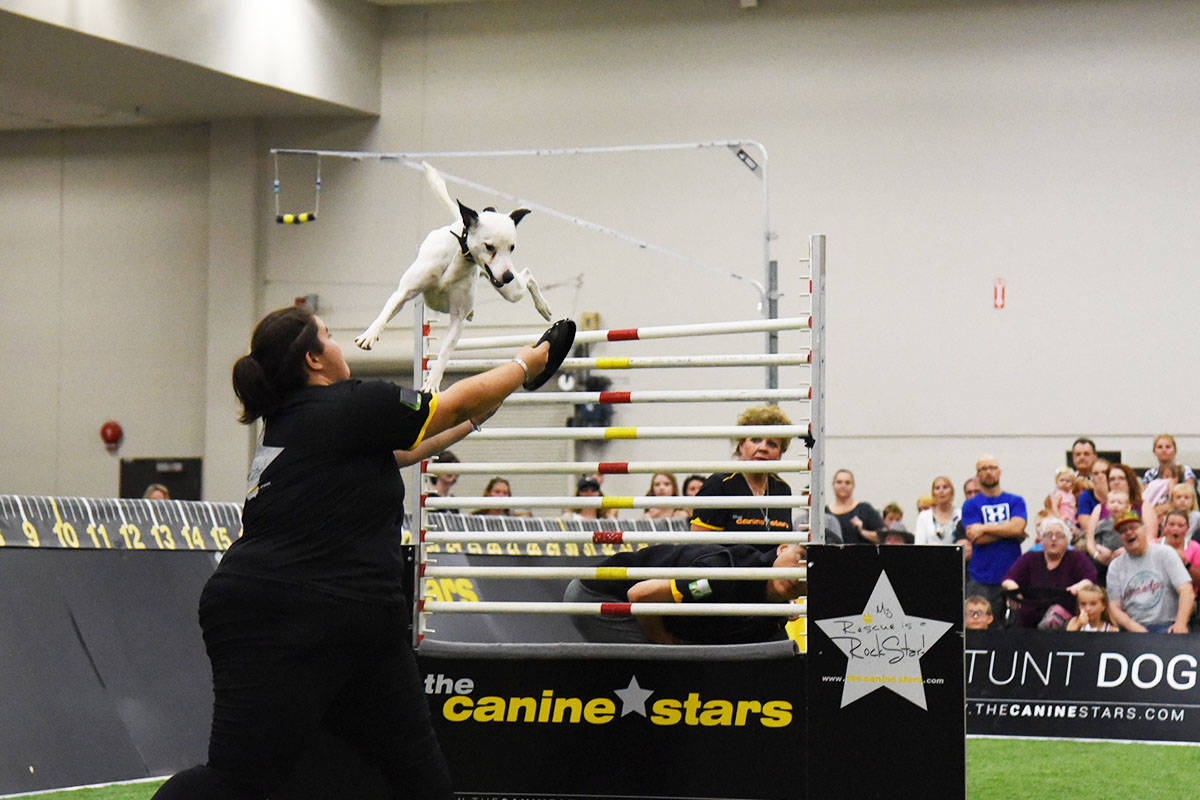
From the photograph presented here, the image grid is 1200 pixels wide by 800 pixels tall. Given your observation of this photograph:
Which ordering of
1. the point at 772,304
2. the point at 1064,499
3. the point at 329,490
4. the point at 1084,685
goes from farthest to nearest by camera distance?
the point at 772,304 < the point at 1064,499 < the point at 1084,685 < the point at 329,490

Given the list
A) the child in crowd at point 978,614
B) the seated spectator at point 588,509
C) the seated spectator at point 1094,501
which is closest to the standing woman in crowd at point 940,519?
the seated spectator at point 1094,501

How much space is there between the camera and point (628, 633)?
6.20 meters

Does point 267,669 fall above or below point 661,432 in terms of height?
below

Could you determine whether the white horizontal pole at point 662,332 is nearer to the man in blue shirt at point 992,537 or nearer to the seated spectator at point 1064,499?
the man in blue shirt at point 992,537

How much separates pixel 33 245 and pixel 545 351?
63.2ft

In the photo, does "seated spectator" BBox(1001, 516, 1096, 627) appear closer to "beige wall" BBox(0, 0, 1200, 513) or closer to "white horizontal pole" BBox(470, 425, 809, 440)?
"white horizontal pole" BBox(470, 425, 809, 440)

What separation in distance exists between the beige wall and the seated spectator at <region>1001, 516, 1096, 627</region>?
7.01 meters

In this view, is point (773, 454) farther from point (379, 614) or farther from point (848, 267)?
point (848, 267)

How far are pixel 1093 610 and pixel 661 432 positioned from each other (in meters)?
6.01

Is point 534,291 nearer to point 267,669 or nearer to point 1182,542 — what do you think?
point 267,669

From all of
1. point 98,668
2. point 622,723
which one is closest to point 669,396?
point 622,723

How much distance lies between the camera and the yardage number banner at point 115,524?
22.0 ft

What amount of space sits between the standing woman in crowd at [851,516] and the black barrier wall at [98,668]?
6470 mm

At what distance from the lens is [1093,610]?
398 inches
